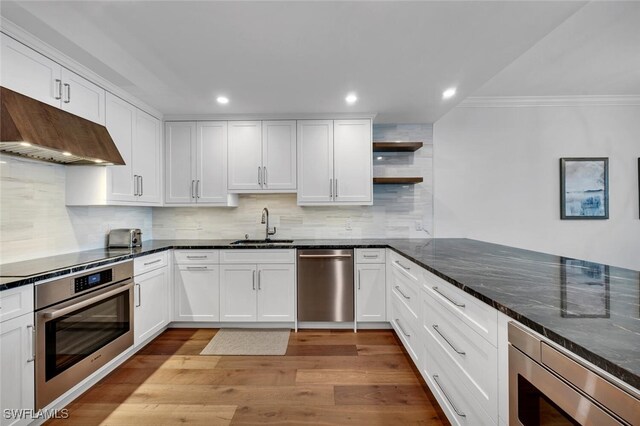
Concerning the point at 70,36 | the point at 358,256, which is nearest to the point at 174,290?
the point at 358,256

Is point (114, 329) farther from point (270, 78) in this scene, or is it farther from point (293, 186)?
point (270, 78)

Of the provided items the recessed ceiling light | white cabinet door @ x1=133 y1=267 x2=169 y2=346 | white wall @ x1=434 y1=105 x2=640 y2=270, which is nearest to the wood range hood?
white cabinet door @ x1=133 y1=267 x2=169 y2=346

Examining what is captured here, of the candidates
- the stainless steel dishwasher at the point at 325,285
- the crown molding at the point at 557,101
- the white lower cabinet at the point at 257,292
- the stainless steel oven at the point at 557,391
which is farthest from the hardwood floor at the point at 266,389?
the crown molding at the point at 557,101

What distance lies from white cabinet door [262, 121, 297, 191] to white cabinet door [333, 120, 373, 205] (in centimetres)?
50

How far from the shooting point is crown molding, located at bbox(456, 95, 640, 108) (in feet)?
12.0

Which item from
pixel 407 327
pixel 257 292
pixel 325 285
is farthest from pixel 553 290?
pixel 257 292

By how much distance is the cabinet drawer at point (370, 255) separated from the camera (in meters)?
3.15

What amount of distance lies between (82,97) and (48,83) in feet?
0.98

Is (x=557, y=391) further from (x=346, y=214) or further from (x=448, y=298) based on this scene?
(x=346, y=214)

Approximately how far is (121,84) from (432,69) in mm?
2703

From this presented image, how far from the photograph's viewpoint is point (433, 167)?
148 inches

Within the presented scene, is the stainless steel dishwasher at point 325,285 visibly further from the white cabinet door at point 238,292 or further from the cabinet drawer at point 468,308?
the cabinet drawer at point 468,308

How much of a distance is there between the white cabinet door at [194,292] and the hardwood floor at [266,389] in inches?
15.3

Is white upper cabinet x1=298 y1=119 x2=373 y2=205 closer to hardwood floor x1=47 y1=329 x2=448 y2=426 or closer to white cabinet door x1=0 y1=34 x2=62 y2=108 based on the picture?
hardwood floor x1=47 y1=329 x2=448 y2=426
